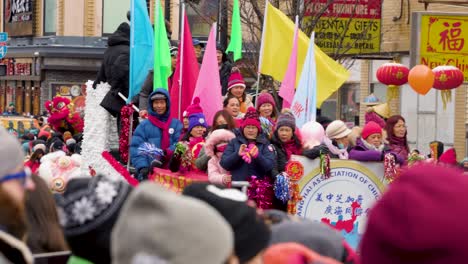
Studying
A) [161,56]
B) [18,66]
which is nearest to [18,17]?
[18,66]

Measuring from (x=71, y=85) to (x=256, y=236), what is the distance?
130ft

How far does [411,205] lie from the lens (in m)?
2.48

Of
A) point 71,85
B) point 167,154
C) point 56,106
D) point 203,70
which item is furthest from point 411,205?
point 71,85

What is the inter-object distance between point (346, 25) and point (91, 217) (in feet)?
69.8

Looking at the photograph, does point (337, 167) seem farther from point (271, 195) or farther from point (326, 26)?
point (326, 26)

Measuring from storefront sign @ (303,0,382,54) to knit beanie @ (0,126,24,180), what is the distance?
2021 cm

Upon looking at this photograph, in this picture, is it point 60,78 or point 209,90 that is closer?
point 209,90

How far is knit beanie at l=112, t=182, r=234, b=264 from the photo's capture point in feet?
8.11

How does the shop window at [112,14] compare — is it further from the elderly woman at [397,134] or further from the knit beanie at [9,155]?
the knit beanie at [9,155]

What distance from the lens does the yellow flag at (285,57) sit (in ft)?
49.6

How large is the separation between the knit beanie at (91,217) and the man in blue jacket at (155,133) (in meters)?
8.25

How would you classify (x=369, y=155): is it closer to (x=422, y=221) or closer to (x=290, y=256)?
(x=290, y=256)

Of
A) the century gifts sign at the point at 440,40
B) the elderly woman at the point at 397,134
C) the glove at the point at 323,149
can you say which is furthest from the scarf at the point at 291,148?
the century gifts sign at the point at 440,40

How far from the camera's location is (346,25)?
2444 cm
